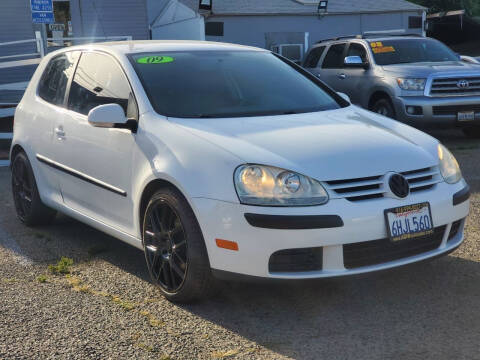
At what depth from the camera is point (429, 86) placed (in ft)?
33.8

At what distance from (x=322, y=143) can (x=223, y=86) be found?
3.69 ft

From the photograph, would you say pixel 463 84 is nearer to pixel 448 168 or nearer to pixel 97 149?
pixel 448 168

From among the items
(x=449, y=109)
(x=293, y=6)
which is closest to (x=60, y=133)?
(x=449, y=109)

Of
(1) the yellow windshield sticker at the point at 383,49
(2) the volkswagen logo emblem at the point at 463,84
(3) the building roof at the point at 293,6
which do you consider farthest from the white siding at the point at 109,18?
(2) the volkswagen logo emblem at the point at 463,84

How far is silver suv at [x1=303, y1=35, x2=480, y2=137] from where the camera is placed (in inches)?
406

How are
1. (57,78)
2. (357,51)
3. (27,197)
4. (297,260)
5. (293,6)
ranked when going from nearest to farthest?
(297,260) → (57,78) → (27,197) → (357,51) → (293,6)

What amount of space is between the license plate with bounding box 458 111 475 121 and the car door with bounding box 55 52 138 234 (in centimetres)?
654

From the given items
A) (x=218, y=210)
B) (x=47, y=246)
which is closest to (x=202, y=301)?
(x=218, y=210)

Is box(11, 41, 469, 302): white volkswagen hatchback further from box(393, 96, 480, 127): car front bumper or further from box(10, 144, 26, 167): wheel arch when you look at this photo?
box(393, 96, 480, 127): car front bumper

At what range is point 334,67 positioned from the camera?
41.5ft

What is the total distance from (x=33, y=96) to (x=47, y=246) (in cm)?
138

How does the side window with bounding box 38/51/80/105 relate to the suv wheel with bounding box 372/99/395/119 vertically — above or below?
above

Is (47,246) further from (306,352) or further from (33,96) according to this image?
(306,352)

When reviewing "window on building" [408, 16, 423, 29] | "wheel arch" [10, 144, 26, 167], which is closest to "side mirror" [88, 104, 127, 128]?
"wheel arch" [10, 144, 26, 167]
